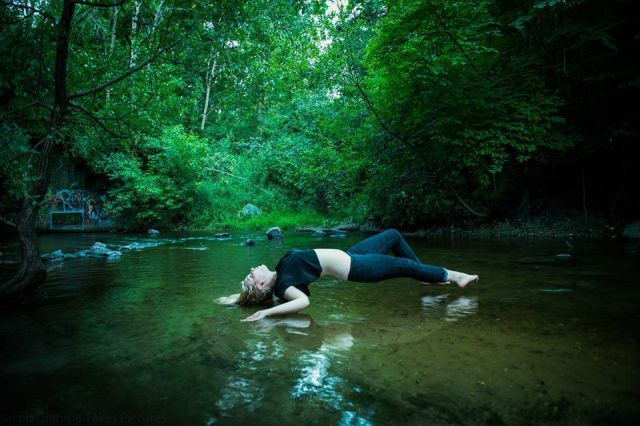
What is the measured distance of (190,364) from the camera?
99.9 inches

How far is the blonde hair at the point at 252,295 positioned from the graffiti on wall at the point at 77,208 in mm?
19442

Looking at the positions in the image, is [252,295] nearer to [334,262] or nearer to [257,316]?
[257,316]

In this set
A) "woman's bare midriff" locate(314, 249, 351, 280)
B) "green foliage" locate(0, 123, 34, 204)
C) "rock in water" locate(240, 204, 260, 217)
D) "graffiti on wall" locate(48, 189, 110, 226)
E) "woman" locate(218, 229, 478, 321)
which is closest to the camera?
"green foliage" locate(0, 123, 34, 204)

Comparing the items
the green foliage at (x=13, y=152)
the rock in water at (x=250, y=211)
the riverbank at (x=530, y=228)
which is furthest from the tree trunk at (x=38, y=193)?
the rock in water at (x=250, y=211)

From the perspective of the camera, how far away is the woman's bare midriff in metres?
3.92

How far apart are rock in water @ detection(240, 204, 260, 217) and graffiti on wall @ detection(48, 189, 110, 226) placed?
7265mm

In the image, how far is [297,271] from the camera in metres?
3.78

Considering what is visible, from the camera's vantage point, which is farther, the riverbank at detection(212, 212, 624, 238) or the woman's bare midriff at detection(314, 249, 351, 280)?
the riverbank at detection(212, 212, 624, 238)

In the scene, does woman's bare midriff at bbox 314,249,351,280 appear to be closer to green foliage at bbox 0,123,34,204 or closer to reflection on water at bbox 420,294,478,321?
reflection on water at bbox 420,294,478,321

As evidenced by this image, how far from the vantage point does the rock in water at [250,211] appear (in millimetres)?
22031

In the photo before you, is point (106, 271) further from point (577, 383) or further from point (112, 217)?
point (112, 217)

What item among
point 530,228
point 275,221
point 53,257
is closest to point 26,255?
point 53,257

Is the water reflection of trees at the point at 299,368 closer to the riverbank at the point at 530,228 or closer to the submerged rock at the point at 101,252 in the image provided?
the submerged rock at the point at 101,252

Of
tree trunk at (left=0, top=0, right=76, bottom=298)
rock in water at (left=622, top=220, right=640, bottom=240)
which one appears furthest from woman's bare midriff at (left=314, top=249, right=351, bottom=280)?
rock in water at (left=622, top=220, right=640, bottom=240)
